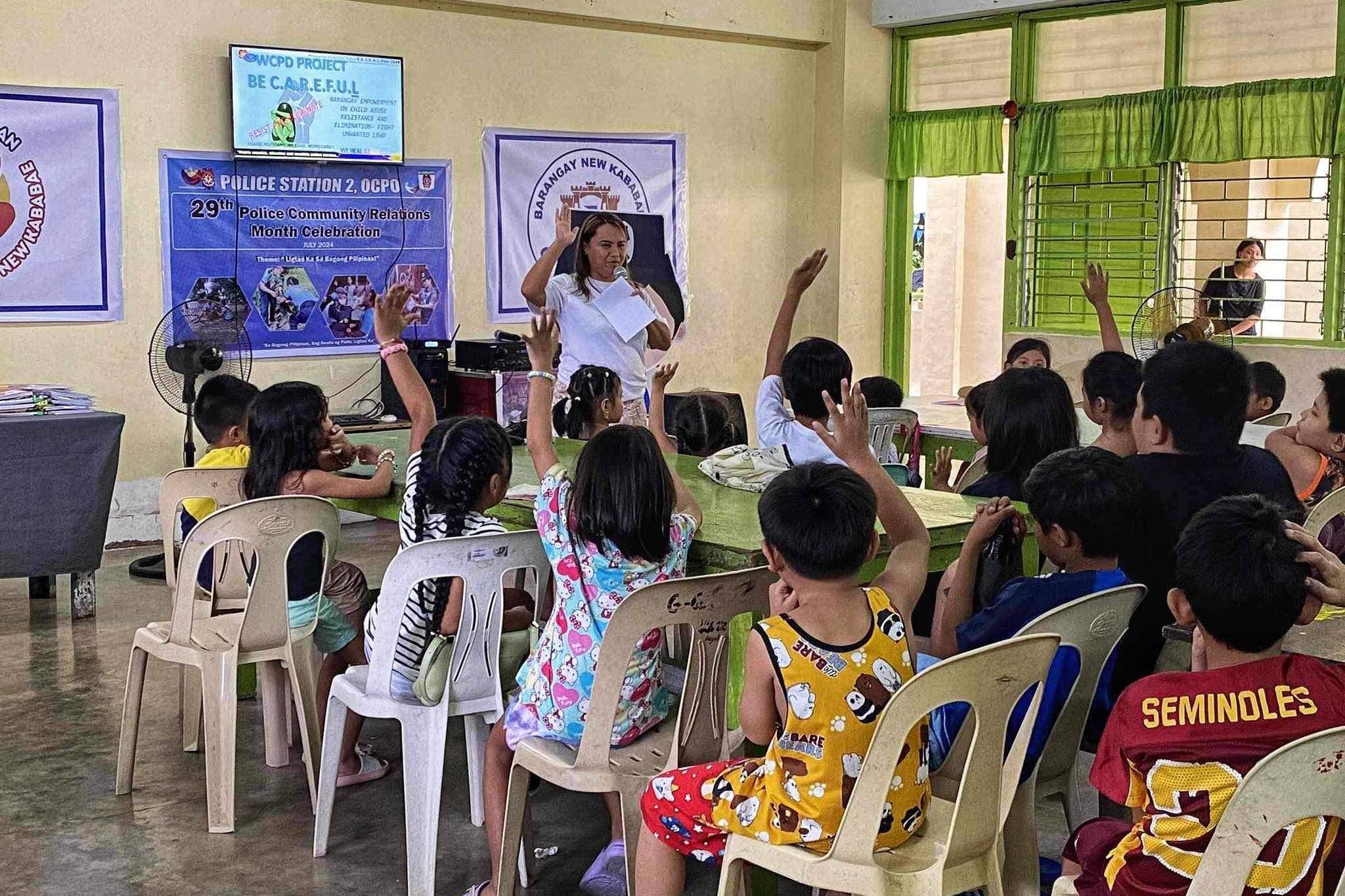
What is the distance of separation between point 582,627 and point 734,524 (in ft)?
1.67

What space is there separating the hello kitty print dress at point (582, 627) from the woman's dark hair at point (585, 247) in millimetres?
2494

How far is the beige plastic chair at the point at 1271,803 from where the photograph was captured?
1.75 m

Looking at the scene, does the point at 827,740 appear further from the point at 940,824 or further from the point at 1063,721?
the point at 1063,721

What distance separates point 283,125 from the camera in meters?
7.13

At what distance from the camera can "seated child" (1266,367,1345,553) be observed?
3896 millimetres

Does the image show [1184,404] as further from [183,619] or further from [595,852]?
[183,619]

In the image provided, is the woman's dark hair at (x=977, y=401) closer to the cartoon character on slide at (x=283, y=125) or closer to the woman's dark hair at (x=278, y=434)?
the woman's dark hair at (x=278, y=434)

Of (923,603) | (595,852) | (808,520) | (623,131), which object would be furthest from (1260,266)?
(808,520)

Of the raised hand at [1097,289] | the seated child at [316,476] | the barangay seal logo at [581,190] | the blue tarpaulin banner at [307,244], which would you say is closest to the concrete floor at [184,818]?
the seated child at [316,476]

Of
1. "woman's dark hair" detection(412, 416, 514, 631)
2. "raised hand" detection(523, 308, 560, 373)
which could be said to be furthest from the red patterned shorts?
"raised hand" detection(523, 308, 560, 373)

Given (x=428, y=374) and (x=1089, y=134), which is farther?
(x=1089, y=134)

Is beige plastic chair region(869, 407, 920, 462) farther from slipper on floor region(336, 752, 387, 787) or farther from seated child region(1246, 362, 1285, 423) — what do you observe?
slipper on floor region(336, 752, 387, 787)

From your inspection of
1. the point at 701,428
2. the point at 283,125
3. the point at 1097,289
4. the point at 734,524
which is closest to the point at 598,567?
the point at 734,524

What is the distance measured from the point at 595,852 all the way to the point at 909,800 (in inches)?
50.6
